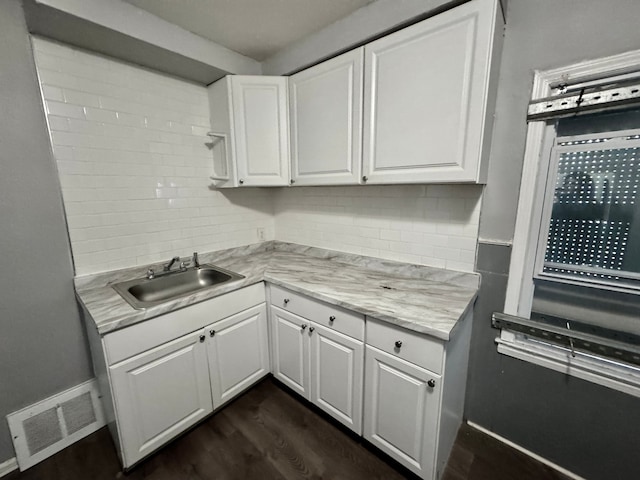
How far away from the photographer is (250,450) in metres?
1.50

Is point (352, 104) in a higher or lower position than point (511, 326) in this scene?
higher

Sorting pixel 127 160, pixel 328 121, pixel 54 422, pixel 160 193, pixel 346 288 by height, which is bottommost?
pixel 54 422

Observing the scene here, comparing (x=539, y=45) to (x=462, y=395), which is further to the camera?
(x=462, y=395)

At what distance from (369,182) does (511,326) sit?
1.06m

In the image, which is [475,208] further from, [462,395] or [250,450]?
[250,450]

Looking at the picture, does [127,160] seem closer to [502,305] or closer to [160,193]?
[160,193]

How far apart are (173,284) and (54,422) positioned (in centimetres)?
91

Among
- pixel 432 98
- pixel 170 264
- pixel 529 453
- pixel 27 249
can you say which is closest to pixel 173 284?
pixel 170 264

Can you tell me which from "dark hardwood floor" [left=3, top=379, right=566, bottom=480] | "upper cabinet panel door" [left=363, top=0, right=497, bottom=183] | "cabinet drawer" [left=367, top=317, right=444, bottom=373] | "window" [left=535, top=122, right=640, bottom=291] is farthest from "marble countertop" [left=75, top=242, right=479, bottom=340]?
"dark hardwood floor" [left=3, top=379, right=566, bottom=480]

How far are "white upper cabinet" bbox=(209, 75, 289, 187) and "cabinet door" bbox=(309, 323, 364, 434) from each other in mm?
1115

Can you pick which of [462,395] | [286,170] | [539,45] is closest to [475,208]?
[539,45]

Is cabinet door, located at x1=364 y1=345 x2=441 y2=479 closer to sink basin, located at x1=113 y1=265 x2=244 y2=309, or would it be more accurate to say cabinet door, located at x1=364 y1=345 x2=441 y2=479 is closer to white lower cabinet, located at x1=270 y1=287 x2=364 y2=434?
white lower cabinet, located at x1=270 y1=287 x2=364 y2=434

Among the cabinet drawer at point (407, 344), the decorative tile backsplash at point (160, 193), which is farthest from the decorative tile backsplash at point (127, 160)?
the cabinet drawer at point (407, 344)

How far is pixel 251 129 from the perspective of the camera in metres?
1.87
